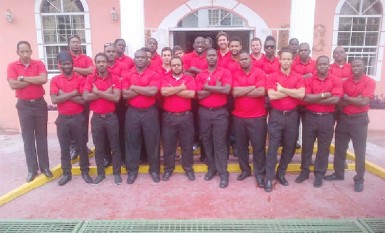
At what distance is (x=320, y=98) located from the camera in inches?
181

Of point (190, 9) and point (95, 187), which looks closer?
point (95, 187)

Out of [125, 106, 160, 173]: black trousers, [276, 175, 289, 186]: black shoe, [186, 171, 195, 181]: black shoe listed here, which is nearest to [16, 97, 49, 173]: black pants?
[125, 106, 160, 173]: black trousers

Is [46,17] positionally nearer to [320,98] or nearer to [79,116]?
[79,116]

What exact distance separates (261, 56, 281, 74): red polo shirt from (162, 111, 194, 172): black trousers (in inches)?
56.5

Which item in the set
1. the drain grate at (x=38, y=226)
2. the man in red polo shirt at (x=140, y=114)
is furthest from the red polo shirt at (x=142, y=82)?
the drain grate at (x=38, y=226)

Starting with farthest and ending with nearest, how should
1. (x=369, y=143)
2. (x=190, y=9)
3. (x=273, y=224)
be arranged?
1. (x=190, y=9)
2. (x=369, y=143)
3. (x=273, y=224)

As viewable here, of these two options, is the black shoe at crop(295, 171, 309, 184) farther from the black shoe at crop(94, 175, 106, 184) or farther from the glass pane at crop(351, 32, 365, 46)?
the glass pane at crop(351, 32, 365, 46)

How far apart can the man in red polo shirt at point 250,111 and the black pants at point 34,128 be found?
9.23ft

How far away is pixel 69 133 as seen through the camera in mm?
5051

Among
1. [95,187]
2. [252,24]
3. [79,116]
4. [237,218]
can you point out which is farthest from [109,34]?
[237,218]

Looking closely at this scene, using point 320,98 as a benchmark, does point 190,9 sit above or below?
above

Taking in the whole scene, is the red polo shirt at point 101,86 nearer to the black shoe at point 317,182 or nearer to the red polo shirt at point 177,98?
the red polo shirt at point 177,98

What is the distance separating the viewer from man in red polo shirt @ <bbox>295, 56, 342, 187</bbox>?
4609 millimetres

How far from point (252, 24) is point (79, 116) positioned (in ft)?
17.2
